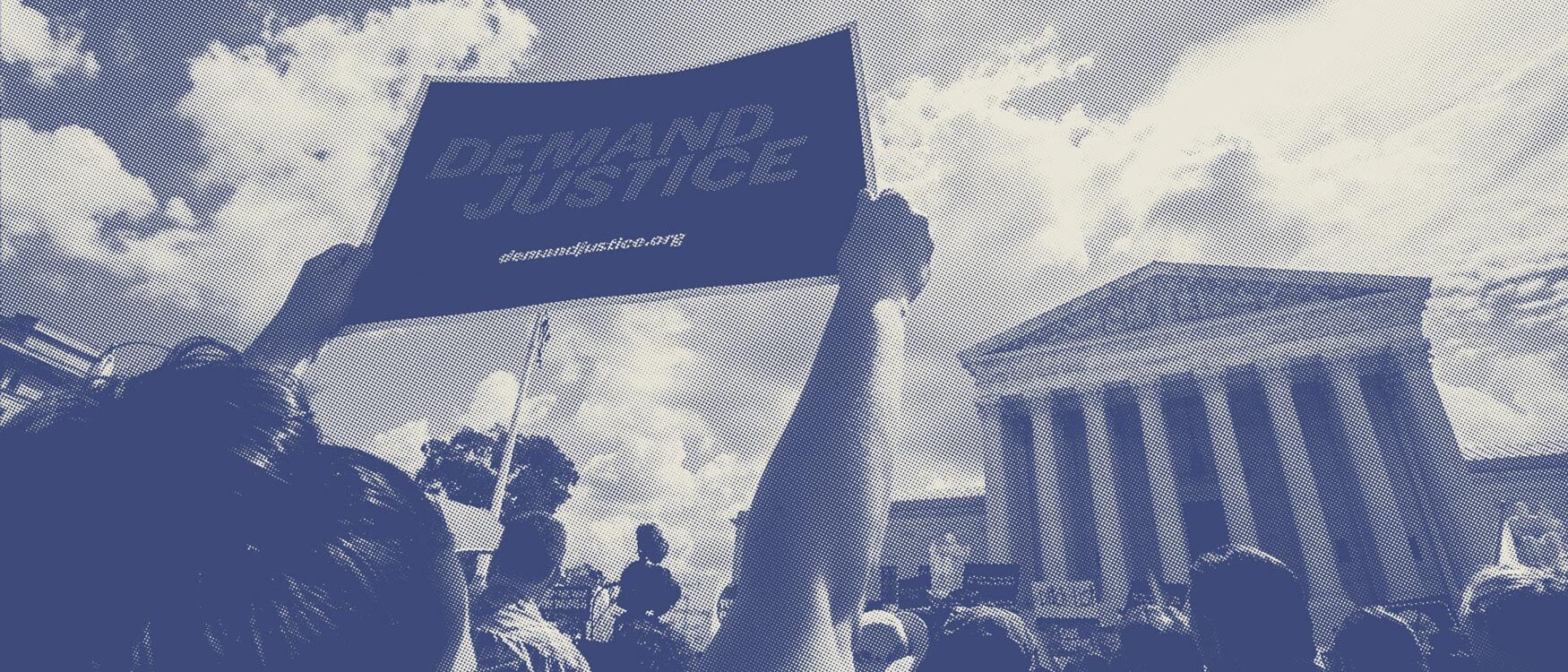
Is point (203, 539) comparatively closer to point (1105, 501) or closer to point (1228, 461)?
point (1105, 501)

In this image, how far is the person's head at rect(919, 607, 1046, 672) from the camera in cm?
266

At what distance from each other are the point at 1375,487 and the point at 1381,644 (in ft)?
108

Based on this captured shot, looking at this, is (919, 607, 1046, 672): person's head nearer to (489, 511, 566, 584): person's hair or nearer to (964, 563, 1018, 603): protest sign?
(489, 511, 566, 584): person's hair

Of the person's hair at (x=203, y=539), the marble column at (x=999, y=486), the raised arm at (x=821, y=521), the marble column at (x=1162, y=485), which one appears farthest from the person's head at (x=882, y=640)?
the marble column at (x=999, y=486)

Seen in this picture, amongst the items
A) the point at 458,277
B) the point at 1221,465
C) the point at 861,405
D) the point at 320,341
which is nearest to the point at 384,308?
the point at 458,277

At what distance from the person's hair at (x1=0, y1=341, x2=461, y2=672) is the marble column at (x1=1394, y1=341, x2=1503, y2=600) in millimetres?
32705

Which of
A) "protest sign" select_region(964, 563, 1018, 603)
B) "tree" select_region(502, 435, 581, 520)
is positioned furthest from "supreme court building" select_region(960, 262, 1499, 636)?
"tree" select_region(502, 435, 581, 520)

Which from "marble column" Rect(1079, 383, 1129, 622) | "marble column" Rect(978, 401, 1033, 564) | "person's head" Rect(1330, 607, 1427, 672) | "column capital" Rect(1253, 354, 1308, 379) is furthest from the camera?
"marble column" Rect(978, 401, 1033, 564)

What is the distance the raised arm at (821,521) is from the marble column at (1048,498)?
33.4 m

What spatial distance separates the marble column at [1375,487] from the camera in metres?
27.2

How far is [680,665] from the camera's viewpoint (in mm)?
4992

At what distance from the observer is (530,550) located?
3096mm

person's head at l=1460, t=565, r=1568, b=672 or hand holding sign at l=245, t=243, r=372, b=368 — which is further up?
hand holding sign at l=245, t=243, r=372, b=368

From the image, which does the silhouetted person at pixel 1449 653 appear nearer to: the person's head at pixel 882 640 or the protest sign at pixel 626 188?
the person's head at pixel 882 640
